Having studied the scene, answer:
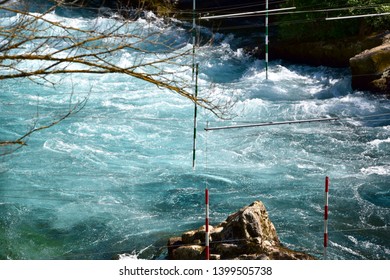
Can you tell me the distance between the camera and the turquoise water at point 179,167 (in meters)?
9.99

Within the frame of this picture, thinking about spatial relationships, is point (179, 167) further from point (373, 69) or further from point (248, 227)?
point (373, 69)

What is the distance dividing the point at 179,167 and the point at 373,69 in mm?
6079

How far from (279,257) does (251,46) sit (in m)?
14.1

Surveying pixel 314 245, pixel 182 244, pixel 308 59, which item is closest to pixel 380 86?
pixel 308 59

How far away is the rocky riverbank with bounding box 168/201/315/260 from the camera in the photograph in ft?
26.1

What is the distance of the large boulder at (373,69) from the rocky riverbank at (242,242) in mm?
8876

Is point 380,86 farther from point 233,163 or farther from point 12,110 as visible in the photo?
point 12,110

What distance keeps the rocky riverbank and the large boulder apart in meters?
8.88

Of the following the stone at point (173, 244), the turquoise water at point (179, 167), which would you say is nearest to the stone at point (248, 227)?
the stone at point (173, 244)

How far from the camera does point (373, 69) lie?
1653cm

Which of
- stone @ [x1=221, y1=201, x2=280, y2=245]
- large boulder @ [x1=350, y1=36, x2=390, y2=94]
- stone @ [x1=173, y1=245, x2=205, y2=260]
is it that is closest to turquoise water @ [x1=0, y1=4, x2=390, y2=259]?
large boulder @ [x1=350, y1=36, x2=390, y2=94]

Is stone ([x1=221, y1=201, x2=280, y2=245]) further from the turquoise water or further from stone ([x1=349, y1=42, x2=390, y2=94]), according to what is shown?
stone ([x1=349, y1=42, x2=390, y2=94])

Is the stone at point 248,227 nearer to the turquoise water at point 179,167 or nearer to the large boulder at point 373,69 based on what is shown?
the turquoise water at point 179,167

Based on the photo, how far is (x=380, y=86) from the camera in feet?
53.9
